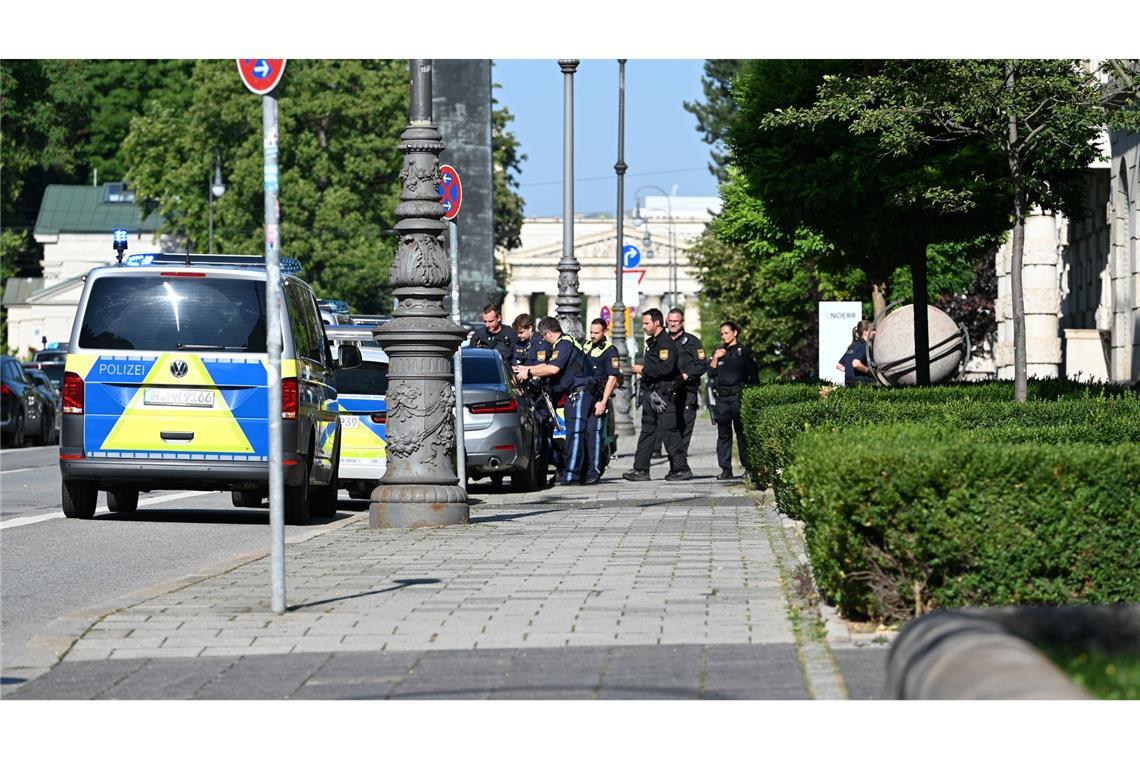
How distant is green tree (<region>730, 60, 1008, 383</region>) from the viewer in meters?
18.8

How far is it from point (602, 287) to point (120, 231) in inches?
877

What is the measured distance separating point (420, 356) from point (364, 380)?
3.95m

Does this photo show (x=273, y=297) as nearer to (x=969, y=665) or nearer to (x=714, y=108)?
(x=969, y=665)

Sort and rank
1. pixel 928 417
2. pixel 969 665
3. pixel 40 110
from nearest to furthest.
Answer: pixel 969 665 < pixel 928 417 < pixel 40 110

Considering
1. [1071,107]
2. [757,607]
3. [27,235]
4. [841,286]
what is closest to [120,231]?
[1071,107]

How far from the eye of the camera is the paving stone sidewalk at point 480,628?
21.9 feet

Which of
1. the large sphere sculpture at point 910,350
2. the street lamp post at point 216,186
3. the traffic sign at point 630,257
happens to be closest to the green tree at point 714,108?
the street lamp post at point 216,186

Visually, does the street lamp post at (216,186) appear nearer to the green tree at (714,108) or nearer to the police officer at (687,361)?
the green tree at (714,108)

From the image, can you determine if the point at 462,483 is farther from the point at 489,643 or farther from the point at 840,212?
the point at 489,643

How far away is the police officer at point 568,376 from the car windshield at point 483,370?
105cm

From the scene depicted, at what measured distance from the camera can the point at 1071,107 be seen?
49.5ft

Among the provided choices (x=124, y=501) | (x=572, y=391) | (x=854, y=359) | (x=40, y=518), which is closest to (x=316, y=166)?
(x=854, y=359)

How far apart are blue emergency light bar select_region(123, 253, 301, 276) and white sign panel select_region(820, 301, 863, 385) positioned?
15817mm

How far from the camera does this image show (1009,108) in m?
15.1
